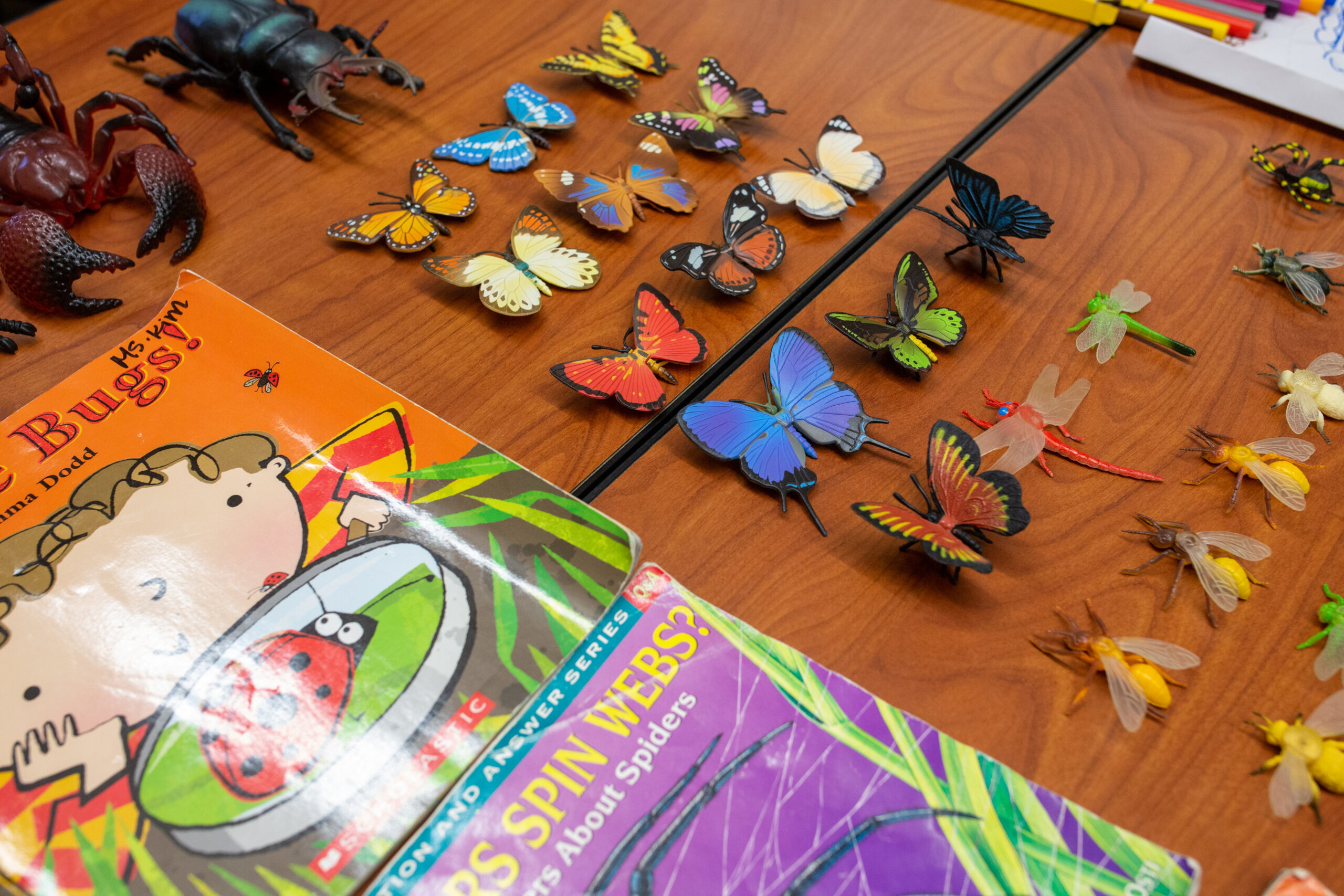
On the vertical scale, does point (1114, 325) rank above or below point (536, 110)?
above

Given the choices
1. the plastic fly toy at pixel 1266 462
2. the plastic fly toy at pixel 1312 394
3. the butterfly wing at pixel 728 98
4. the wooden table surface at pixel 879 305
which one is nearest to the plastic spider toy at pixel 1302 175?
the wooden table surface at pixel 879 305

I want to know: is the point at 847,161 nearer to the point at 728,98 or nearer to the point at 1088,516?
the point at 728,98

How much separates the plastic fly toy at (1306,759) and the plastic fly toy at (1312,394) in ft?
1.11

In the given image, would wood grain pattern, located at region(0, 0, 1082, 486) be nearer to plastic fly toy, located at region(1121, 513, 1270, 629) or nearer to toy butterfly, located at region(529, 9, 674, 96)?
toy butterfly, located at region(529, 9, 674, 96)

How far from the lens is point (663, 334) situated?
100cm

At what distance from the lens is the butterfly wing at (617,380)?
0.94m

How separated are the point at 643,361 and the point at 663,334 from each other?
0.14ft

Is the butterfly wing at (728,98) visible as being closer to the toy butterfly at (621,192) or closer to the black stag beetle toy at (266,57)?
the toy butterfly at (621,192)

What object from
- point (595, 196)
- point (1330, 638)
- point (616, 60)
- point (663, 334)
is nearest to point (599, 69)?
point (616, 60)

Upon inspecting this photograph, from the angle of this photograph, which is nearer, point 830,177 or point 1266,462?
point 1266,462

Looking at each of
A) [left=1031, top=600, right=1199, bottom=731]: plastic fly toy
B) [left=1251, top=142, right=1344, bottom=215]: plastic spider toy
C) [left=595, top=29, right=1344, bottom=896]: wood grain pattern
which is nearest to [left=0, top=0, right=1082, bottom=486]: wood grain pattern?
[left=595, top=29, right=1344, bottom=896]: wood grain pattern

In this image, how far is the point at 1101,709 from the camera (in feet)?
2.53

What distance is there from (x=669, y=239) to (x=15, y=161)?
82 centimetres

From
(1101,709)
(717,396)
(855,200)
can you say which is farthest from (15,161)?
(1101,709)
